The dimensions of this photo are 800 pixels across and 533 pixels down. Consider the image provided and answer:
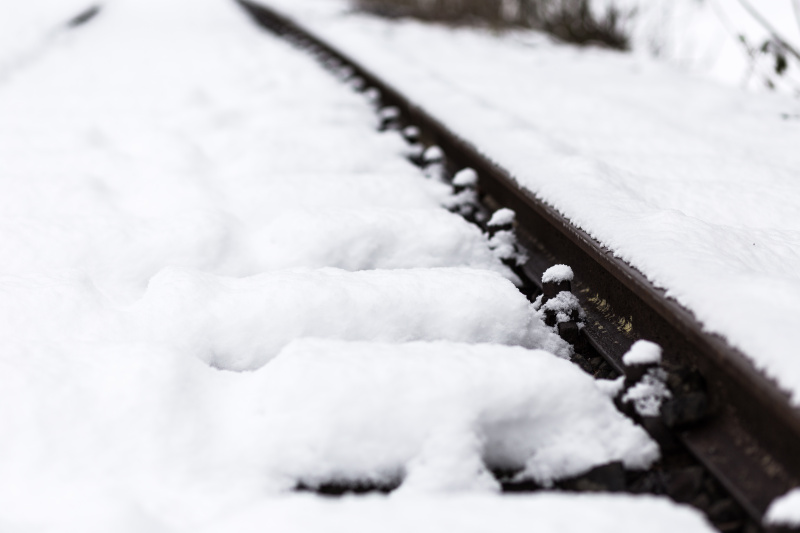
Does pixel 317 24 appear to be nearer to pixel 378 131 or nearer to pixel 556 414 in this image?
pixel 378 131

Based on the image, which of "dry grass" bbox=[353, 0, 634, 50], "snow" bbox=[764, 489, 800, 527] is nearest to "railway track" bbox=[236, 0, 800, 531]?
"snow" bbox=[764, 489, 800, 527]

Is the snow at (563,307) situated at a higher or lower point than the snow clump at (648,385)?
lower

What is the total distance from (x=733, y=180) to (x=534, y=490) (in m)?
1.64

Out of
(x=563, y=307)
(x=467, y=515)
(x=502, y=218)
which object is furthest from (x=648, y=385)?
(x=502, y=218)

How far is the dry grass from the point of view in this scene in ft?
22.3

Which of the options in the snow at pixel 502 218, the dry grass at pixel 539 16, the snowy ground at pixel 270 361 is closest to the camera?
the snowy ground at pixel 270 361

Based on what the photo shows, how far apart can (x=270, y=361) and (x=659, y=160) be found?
1.83 m

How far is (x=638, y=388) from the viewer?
127 centimetres

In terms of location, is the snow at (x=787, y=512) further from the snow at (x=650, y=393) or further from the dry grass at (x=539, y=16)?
the dry grass at (x=539, y=16)

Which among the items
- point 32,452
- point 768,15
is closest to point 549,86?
point 32,452

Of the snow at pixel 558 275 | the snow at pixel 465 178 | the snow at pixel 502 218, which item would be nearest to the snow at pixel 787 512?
the snow at pixel 558 275

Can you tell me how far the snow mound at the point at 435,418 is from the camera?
112cm

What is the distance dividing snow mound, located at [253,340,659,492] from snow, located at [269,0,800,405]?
1.03 feet

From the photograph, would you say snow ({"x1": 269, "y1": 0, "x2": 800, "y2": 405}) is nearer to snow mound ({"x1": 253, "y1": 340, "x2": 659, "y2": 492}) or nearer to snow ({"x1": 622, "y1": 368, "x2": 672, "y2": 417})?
snow ({"x1": 622, "y1": 368, "x2": 672, "y2": 417})
